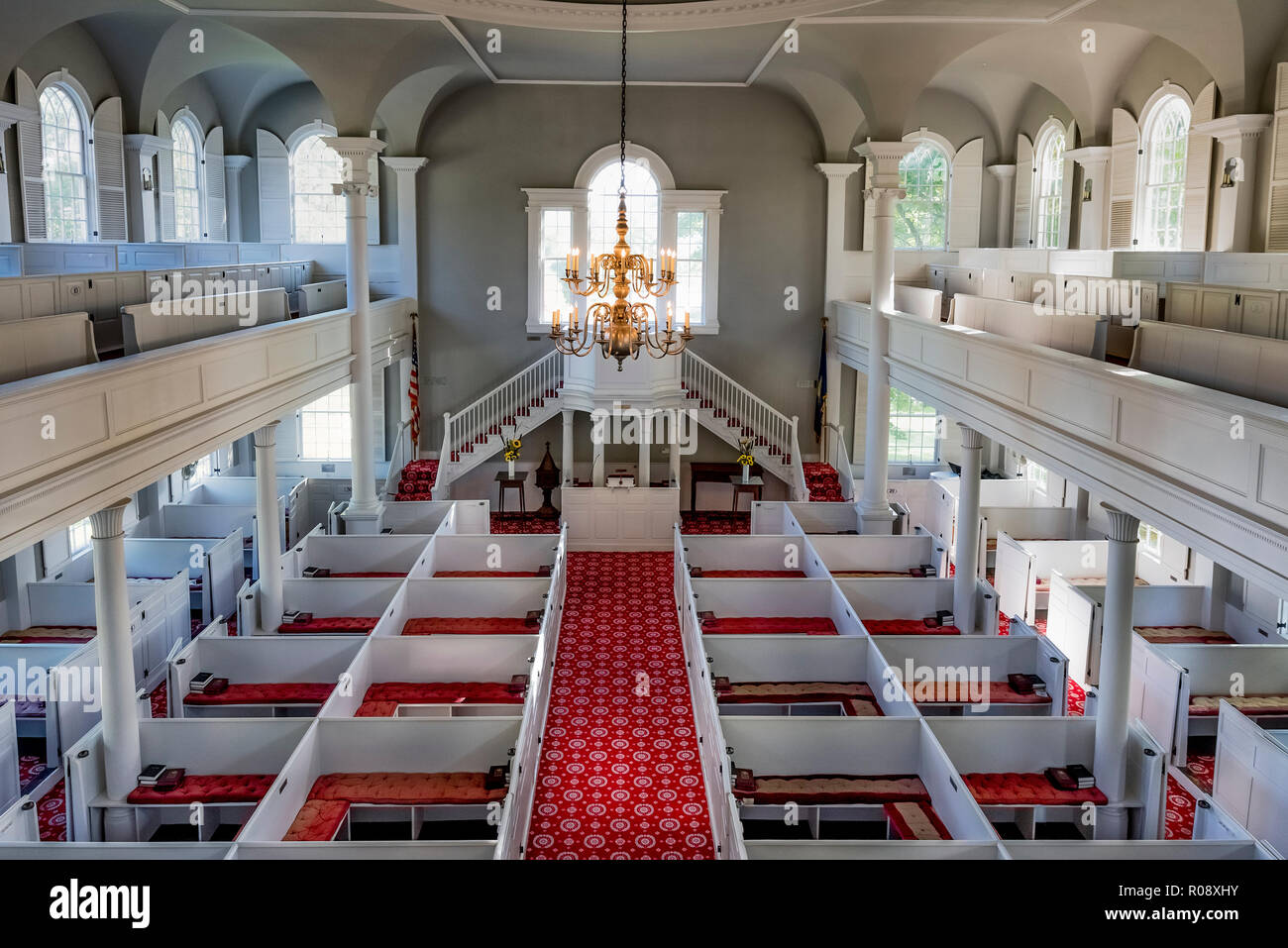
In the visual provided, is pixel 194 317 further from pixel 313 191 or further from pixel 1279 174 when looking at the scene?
pixel 1279 174

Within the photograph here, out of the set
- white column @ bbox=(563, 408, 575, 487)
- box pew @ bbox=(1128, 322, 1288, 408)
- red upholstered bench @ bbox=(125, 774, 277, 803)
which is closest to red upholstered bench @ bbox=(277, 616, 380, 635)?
red upholstered bench @ bbox=(125, 774, 277, 803)

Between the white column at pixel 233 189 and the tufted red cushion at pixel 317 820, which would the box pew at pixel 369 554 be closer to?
the tufted red cushion at pixel 317 820

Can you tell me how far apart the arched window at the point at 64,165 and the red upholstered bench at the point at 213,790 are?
406 inches

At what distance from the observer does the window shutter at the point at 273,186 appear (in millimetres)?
22688

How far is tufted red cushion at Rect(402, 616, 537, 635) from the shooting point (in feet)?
45.5

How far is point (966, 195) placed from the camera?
2295cm

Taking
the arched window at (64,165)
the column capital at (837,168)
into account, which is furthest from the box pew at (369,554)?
the column capital at (837,168)

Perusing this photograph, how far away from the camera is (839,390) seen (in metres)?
22.9

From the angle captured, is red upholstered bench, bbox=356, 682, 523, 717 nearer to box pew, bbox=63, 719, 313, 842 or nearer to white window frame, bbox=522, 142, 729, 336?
box pew, bbox=63, 719, 313, 842

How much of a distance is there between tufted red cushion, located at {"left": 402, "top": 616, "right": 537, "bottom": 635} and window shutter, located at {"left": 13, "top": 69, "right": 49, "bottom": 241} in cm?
821

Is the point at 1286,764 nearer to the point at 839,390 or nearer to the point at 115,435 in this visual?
Answer: the point at 115,435

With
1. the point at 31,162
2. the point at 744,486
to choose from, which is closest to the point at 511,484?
the point at 744,486

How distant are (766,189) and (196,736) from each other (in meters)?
16.3
